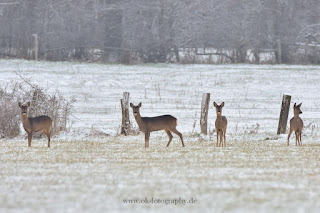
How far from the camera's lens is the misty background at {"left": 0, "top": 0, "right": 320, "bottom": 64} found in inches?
2036

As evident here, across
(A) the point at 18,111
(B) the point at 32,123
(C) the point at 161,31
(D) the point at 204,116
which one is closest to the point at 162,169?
(B) the point at 32,123

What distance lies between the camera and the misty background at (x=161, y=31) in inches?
2036

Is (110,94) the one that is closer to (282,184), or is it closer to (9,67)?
(9,67)

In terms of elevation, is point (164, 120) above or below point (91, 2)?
below

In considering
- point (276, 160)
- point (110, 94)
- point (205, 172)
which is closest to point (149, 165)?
point (205, 172)

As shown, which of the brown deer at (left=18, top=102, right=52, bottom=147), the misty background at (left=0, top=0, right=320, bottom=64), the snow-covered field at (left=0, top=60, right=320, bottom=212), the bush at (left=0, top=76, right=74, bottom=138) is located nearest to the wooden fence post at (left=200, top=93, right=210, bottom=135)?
the snow-covered field at (left=0, top=60, right=320, bottom=212)

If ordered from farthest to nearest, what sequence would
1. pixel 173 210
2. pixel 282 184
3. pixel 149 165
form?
pixel 149 165 → pixel 282 184 → pixel 173 210

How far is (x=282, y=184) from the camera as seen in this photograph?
368 inches

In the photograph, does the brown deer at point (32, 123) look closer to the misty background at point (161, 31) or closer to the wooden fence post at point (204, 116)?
the wooden fence post at point (204, 116)

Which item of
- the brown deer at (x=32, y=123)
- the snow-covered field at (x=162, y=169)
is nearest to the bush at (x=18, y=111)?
the snow-covered field at (x=162, y=169)

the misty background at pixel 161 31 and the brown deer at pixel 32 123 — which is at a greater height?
the misty background at pixel 161 31

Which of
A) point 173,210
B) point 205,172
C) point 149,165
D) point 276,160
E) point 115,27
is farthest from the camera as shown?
point 115,27

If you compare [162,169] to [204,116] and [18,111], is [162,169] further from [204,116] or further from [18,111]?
[18,111]

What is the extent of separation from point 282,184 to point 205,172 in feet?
5.50
